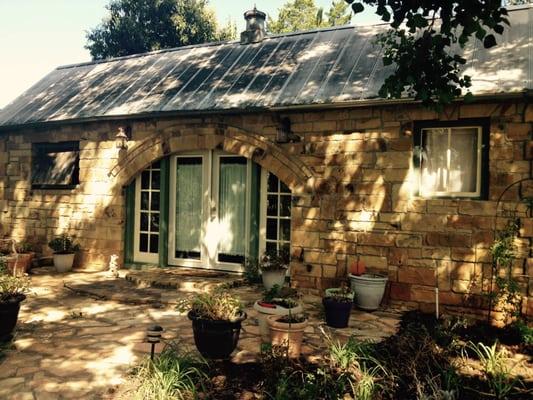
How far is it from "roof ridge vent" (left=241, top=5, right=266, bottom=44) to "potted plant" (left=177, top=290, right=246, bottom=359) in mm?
6917

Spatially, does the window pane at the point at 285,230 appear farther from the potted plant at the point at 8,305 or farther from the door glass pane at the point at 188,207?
the potted plant at the point at 8,305

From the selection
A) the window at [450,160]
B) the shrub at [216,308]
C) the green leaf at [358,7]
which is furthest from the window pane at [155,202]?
the green leaf at [358,7]

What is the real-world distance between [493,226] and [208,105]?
4.86 metres

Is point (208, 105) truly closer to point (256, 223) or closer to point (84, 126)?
point (256, 223)

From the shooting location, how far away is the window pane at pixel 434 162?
626 centimetres

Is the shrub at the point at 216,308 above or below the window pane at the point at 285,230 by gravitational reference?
below

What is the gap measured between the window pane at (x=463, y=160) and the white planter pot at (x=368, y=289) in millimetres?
1683

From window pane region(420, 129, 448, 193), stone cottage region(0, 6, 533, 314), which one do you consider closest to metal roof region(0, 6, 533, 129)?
stone cottage region(0, 6, 533, 314)

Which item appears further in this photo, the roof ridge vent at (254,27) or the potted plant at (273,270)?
the roof ridge vent at (254,27)

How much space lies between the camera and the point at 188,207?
8508mm

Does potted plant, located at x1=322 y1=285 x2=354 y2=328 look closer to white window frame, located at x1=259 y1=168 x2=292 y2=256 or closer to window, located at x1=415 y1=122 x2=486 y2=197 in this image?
window, located at x1=415 y1=122 x2=486 y2=197

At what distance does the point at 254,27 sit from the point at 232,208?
4.22m

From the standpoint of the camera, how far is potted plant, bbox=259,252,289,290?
6.98 meters

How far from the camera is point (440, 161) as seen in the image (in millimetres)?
6281
